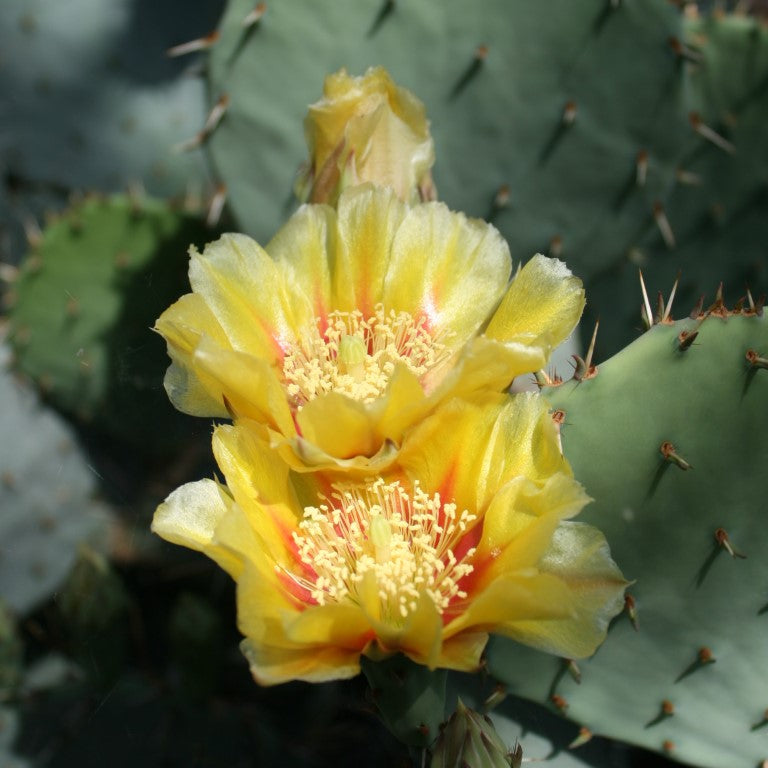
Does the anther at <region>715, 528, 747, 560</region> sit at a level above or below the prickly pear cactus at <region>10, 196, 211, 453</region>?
above

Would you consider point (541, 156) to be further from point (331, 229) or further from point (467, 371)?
point (467, 371)

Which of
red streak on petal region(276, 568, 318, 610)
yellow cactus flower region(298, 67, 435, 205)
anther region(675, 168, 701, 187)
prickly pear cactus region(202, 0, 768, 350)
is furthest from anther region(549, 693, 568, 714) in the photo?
anther region(675, 168, 701, 187)

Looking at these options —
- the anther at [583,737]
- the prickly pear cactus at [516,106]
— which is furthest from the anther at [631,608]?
the prickly pear cactus at [516,106]

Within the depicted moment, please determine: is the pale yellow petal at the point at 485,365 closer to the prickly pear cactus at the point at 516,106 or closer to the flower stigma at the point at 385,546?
the flower stigma at the point at 385,546

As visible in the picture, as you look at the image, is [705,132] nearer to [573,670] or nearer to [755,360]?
[755,360]

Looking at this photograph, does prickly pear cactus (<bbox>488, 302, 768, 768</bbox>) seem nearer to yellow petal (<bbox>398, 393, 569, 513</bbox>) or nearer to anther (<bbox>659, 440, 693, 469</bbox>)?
anther (<bbox>659, 440, 693, 469</bbox>)

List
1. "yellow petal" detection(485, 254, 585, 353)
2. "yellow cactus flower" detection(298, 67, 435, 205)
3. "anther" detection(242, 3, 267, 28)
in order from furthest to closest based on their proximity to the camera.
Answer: "anther" detection(242, 3, 267, 28) < "yellow cactus flower" detection(298, 67, 435, 205) < "yellow petal" detection(485, 254, 585, 353)

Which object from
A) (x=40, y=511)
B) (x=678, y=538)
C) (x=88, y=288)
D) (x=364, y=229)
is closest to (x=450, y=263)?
(x=364, y=229)
